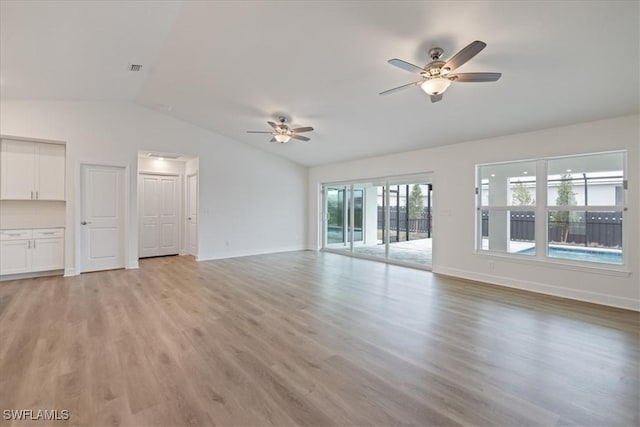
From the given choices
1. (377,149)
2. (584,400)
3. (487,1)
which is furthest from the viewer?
(377,149)

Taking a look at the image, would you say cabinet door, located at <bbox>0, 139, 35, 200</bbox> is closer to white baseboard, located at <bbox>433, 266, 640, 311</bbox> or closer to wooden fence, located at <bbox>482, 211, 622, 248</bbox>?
white baseboard, located at <bbox>433, 266, 640, 311</bbox>

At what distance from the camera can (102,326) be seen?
3.21 metres

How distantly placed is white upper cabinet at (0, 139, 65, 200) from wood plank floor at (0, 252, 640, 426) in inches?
66.9

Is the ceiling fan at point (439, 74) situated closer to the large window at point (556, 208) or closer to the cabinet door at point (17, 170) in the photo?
the large window at point (556, 208)

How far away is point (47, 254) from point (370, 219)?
24.4 feet

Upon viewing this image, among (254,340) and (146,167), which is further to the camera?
(146,167)

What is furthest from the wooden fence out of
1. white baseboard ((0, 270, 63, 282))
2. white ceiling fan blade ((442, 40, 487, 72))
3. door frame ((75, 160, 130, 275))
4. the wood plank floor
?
white baseboard ((0, 270, 63, 282))

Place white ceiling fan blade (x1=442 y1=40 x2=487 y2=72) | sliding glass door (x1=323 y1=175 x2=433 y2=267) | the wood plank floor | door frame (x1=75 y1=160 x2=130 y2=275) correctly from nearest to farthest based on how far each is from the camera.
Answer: the wood plank floor < white ceiling fan blade (x1=442 y1=40 x2=487 y2=72) < door frame (x1=75 y1=160 x2=130 y2=275) < sliding glass door (x1=323 y1=175 x2=433 y2=267)

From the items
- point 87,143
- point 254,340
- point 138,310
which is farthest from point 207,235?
point 254,340

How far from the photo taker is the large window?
4137 millimetres

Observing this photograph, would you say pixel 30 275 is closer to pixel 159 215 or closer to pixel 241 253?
pixel 159 215

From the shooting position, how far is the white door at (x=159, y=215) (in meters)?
7.69

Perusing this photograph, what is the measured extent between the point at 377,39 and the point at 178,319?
3.78m

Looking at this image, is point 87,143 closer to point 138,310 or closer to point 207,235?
point 207,235
